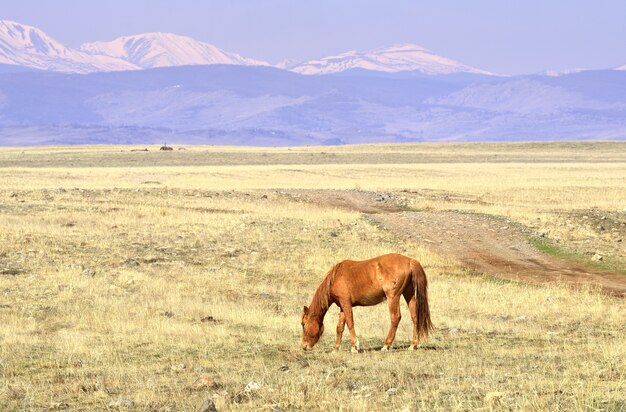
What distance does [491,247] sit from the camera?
107 feet

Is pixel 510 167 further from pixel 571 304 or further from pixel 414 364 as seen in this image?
pixel 414 364

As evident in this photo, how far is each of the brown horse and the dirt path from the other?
34.3 feet

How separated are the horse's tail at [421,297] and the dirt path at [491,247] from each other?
→ 1021 centimetres

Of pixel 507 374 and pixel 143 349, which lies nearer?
pixel 507 374

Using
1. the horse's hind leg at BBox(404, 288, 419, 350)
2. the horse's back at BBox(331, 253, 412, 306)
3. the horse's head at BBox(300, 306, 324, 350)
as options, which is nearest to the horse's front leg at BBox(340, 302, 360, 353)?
the horse's back at BBox(331, 253, 412, 306)

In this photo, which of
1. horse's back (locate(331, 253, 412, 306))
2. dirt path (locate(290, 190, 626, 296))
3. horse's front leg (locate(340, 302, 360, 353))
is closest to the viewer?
horse's back (locate(331, 253, 412, 306))

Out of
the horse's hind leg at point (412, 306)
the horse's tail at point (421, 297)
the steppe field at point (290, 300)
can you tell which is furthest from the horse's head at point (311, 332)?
the horse's tail at point (421, 297)

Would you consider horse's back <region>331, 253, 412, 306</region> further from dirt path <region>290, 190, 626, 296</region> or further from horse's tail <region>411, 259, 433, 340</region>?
dirt path <region>290, 190, 626, 296</region>

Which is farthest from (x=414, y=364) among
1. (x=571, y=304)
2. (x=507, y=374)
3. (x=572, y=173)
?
(x=572, y=173)

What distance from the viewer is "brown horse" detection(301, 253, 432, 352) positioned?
15.4 meters

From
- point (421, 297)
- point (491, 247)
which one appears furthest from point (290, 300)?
point (491, 247)

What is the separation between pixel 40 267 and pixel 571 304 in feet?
41.6

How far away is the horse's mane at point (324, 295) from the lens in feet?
51.8

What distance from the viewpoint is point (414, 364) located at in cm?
1412
